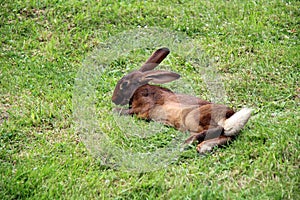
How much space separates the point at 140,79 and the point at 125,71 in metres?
0.58

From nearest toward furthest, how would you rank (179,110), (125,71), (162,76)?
1. (179,110)
2. (162,76)
3. (125,71)

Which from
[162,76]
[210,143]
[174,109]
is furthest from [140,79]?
[210,143]

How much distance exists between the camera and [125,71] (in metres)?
5.54

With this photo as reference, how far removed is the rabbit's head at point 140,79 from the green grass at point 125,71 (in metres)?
0.18

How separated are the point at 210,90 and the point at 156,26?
1613 mm

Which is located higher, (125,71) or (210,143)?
(125,71)

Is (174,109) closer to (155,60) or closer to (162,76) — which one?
(162,76)

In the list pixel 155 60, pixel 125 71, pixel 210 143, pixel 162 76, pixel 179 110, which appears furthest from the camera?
pixel 125 71

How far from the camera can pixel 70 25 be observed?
6555mm

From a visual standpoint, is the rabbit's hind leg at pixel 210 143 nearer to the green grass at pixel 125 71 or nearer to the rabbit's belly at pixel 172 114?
the green grass at pixel 125 71

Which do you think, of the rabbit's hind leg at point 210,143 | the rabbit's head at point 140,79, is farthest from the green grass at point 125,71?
the rabbit's head at point 140,79

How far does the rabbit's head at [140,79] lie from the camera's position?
16.1ft

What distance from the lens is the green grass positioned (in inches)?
155

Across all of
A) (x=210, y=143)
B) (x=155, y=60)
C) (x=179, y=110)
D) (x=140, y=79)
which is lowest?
(x=210, y=143)
